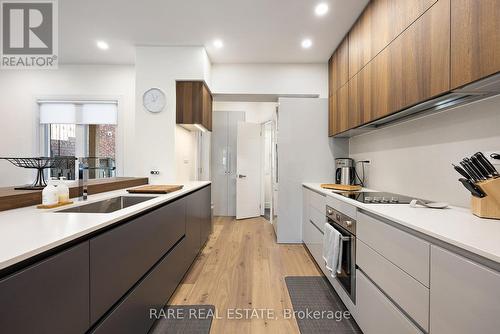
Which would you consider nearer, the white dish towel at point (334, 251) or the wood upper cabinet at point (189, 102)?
the white dish towel at point (334, 251)

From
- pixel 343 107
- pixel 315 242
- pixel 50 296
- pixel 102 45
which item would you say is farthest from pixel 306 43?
pixel 50 296

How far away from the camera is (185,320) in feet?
5.58

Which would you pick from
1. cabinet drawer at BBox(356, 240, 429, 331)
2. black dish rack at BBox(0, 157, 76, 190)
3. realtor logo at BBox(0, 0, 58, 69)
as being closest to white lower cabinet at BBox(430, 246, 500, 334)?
cabinet drawer at BBox(356, 240, 429, 331)

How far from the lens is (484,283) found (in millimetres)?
723

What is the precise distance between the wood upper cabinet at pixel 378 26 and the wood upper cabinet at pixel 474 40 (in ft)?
0.96

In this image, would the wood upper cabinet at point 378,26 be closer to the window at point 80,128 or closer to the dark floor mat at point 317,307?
the dark floor mat at point 317,307

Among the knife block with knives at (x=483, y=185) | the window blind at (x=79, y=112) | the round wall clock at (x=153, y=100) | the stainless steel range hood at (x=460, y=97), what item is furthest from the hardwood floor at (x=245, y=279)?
the window blind at (x=79, y=112)

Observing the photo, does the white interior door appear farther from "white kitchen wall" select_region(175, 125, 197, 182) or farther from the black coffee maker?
the black coffee maker

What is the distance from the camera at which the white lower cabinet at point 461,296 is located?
2.31 feet

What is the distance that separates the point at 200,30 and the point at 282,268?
296 cm

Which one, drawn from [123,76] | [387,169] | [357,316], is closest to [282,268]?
[357,316]

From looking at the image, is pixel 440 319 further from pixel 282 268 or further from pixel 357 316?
pixel 282 268

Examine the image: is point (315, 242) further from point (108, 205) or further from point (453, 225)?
point (108, 205)

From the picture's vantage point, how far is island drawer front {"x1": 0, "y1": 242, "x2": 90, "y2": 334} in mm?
625
